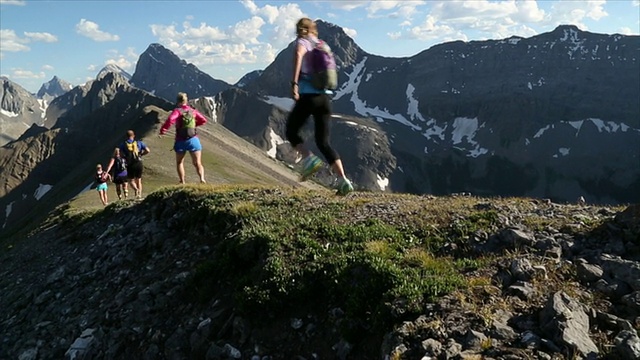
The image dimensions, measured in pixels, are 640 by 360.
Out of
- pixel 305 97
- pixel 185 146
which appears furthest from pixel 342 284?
pixel 185 146

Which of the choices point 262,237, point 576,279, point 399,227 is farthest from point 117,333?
point 576,279

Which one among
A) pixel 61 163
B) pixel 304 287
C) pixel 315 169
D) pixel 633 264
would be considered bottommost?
pixel 61 163

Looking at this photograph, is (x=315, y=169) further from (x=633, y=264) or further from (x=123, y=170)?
(x=123, y=170)

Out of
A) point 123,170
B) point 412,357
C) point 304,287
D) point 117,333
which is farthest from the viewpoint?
point 123,170

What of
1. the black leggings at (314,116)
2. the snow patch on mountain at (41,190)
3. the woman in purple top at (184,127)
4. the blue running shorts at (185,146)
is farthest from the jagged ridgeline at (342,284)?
the snow patch on mountain at (41,190)

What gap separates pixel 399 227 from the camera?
11.6 metres

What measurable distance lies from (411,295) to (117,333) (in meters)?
6.77

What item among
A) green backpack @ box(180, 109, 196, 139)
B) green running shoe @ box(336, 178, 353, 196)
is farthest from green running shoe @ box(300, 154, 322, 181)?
green backpack @ box(180, 109, 196, 139)

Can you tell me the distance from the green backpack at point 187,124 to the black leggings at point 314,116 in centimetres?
767

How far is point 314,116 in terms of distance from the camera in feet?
38.3

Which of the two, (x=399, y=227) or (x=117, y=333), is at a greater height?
(x=399, y=227)

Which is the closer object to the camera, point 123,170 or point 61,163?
point 123,170

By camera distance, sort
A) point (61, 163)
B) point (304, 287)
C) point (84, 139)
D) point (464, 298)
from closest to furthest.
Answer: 1. point (464, 298)
2. point (304, 287)
3. point (61, 163)
4. point (84, 139)

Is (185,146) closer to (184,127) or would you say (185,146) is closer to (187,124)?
(184,127)
